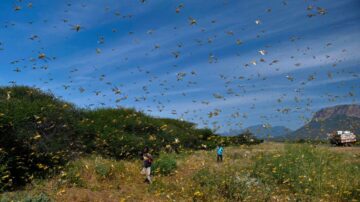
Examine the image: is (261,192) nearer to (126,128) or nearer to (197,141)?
(126,128)

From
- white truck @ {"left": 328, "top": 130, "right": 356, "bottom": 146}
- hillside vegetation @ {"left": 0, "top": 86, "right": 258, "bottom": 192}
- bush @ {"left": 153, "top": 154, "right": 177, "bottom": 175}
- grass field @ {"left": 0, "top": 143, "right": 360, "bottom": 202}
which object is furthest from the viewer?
white truck @ {"left": 328, "top": 130, "right": 356, "bottom": 146}

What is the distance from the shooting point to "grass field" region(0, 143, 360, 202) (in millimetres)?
16875

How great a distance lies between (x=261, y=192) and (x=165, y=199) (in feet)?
12.2

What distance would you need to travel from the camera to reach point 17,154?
22.0 meters

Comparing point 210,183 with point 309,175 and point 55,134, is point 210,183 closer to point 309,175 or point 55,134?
point 309,175

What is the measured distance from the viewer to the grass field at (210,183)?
1688 cm

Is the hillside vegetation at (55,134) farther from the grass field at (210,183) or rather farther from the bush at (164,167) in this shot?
the bush at (164,167)

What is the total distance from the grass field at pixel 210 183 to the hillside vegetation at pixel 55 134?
1088mm

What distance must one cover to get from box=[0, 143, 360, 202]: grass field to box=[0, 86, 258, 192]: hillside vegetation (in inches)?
42.8

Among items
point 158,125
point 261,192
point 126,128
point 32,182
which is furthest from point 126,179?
point 158,125

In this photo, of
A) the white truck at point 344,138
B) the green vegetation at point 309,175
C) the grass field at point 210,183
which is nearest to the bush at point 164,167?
the grass field at point 210,183

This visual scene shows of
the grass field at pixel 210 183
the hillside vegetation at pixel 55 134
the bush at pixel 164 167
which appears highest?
the hillside vegetation at pixel 55 134

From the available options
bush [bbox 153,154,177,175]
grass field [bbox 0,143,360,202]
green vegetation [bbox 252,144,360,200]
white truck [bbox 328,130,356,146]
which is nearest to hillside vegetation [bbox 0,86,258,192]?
grass field [bbox 0,143,360,202]

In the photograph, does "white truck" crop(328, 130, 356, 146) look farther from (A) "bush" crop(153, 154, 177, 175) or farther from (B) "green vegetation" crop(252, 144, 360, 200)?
(A) "bush" crop(153, 154, 177, 175)
